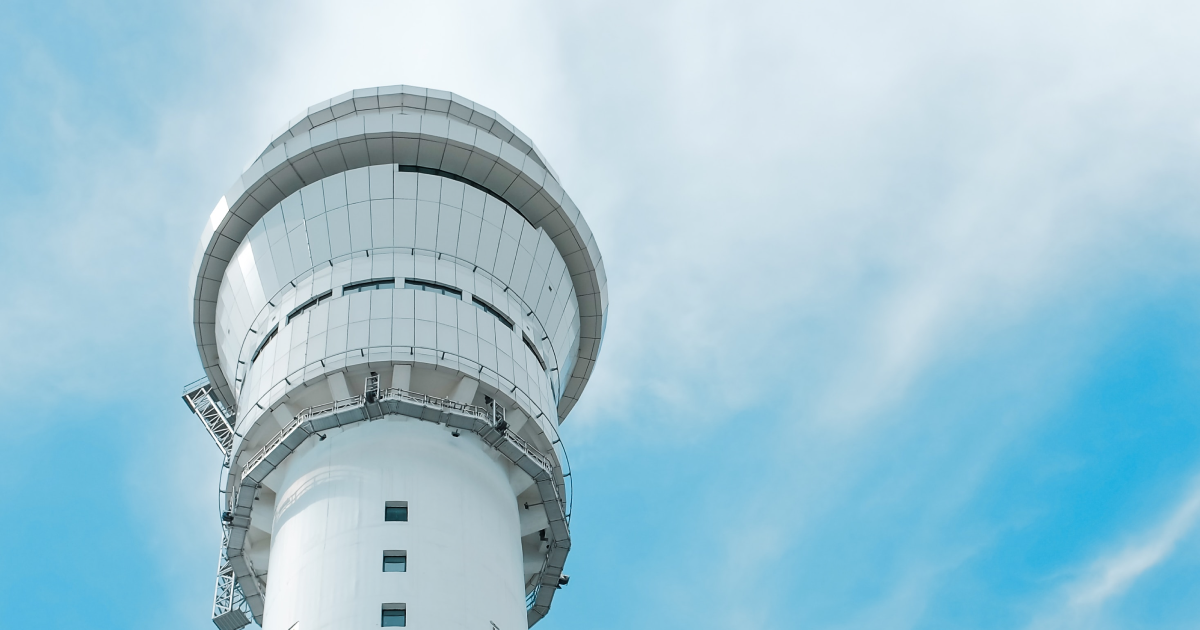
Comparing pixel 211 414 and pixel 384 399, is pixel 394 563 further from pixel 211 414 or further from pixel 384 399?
pixel 211 414

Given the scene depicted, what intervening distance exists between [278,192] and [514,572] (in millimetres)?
19930

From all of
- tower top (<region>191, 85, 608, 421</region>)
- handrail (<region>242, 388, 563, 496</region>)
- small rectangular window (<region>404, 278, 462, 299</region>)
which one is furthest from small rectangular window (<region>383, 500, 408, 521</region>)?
tower top (<region>191, 85, 608, 421</region>)

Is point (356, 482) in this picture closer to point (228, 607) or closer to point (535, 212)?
point (228, 607)

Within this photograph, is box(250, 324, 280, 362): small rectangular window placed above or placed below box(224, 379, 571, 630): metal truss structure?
above

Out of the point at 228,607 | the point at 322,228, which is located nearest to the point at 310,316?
the point at 322,228

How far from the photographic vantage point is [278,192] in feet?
168

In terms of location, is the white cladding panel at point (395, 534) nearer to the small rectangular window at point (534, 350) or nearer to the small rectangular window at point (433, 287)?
the small rectangular window at point (534, 350)

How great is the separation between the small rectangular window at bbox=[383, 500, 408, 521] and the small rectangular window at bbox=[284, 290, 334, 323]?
981 centimetres

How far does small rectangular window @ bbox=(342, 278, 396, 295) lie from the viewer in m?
46.4

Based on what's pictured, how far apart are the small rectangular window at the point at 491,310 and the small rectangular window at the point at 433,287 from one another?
703 mm

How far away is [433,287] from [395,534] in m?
11.2

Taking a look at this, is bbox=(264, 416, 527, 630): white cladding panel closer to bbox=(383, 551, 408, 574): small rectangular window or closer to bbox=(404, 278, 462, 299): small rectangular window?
bbox=(383, 551, 408, 574): small rectangular window

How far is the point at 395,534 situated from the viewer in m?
39.2

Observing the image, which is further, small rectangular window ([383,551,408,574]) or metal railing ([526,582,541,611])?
metal railing ([526,582,541,611])
